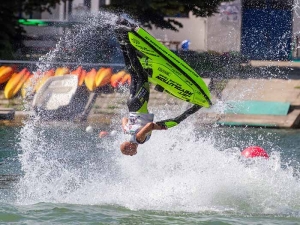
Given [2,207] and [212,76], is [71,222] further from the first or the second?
[212,76]

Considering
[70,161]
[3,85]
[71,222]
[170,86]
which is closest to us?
[71,222]

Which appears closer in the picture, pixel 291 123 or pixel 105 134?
pixel 105 134

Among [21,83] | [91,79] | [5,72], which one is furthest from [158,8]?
[21,83]

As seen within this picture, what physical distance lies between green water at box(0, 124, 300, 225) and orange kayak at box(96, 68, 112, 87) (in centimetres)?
715

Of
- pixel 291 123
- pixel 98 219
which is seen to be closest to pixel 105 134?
pixel 291 123

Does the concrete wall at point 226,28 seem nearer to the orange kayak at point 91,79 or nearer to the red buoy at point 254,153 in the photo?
the orange kayak at point 91,79

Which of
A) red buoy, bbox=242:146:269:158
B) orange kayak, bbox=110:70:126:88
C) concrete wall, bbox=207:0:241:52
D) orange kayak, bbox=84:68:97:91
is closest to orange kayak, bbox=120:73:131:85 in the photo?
orange kayak, bbox=110:70:126:88

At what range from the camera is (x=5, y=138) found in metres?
19.2

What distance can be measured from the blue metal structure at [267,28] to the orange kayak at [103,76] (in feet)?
30.6

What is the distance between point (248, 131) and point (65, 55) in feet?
20.1

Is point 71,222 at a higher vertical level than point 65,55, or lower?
lower

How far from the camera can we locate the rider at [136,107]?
11.6 metres

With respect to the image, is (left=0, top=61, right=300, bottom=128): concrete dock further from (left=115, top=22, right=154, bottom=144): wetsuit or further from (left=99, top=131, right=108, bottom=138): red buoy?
(left=115, top=22, right=154, bottom=144): wetsuit

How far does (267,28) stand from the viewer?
35.1m
